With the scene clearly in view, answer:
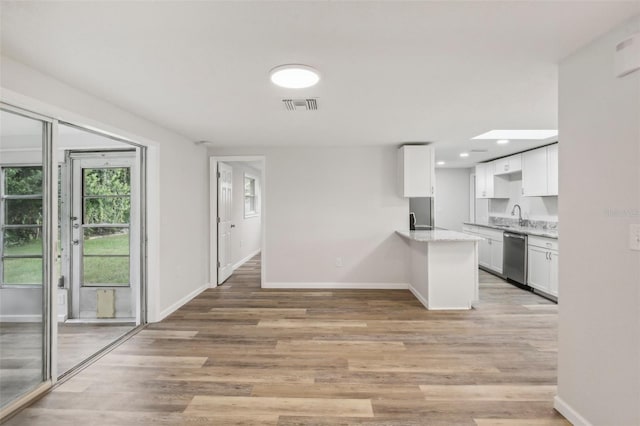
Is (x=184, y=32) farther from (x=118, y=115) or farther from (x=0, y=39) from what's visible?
(x=118, y=115)

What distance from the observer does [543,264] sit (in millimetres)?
4648

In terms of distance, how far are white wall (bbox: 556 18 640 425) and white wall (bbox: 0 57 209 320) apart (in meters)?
3.42

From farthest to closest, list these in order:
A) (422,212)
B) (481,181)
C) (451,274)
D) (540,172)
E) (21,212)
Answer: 1. (481,181)
2. (422,212)
3. (540,172)
4. (451,274)
5. (21,212)

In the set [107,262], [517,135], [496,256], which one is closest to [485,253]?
[496,256]

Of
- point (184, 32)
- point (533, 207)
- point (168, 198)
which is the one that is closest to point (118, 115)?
point (168, 198)

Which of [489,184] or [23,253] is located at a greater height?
[489,184]

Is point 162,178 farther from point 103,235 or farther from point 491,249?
point 491,249

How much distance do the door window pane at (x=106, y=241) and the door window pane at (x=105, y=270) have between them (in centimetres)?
7

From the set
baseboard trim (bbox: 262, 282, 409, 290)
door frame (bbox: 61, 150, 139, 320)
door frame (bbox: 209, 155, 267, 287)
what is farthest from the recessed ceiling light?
door frame (bbox: 61, 150, 139, 320)

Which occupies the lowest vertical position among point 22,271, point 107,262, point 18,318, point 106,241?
point 18,318

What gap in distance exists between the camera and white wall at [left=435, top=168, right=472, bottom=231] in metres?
7.81

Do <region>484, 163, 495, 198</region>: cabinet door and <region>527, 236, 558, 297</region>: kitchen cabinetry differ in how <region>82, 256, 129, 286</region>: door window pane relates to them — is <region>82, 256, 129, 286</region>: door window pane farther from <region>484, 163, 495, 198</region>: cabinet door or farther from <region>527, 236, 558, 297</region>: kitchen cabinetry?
<region>484, 163, 495, 198</region>: cabinet door

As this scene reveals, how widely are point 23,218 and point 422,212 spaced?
5.26m

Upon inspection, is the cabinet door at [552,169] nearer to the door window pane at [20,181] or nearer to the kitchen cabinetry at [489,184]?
the kitchen cabinetry at [489,184]
